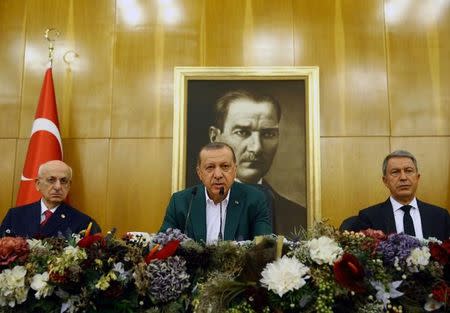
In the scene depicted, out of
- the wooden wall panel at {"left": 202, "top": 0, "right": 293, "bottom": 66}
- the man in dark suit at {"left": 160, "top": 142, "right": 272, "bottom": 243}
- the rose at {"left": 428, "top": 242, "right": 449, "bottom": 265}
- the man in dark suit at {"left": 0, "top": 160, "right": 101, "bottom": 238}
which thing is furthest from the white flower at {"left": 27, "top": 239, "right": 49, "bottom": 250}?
the wooden wall panel at {"left": 202, "top": 0, "right": 293, "bottom": 66}

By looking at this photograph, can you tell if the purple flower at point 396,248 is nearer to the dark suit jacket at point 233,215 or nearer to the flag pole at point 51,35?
the dark suit jacket at point 233,215

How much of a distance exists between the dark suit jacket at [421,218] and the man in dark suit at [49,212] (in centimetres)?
192

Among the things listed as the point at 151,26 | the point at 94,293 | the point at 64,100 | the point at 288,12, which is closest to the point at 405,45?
the point at 288,12

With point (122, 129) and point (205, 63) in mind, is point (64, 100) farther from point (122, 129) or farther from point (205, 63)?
point (205, 63)

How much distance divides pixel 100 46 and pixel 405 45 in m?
3.07

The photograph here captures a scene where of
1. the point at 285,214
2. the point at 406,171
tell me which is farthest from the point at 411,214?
the point at 285,214

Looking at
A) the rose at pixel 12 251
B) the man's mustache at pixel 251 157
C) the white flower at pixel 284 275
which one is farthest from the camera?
the man's mustache at pixel 251 157

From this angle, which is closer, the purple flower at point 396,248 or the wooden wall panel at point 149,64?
the purple flower at point 396,248

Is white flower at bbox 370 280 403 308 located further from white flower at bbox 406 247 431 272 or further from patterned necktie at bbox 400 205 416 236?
patterned necktie at bbox 400 205 416 236

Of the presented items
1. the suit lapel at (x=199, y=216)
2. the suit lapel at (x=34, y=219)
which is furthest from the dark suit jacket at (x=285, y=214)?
the suit lapel at (x=34, y=219)

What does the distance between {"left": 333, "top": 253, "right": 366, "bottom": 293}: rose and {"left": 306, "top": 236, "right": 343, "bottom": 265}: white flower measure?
1.4 inches

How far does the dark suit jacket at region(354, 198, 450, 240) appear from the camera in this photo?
342cm

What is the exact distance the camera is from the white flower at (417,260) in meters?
2.03

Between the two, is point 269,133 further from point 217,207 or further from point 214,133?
point 217,207
